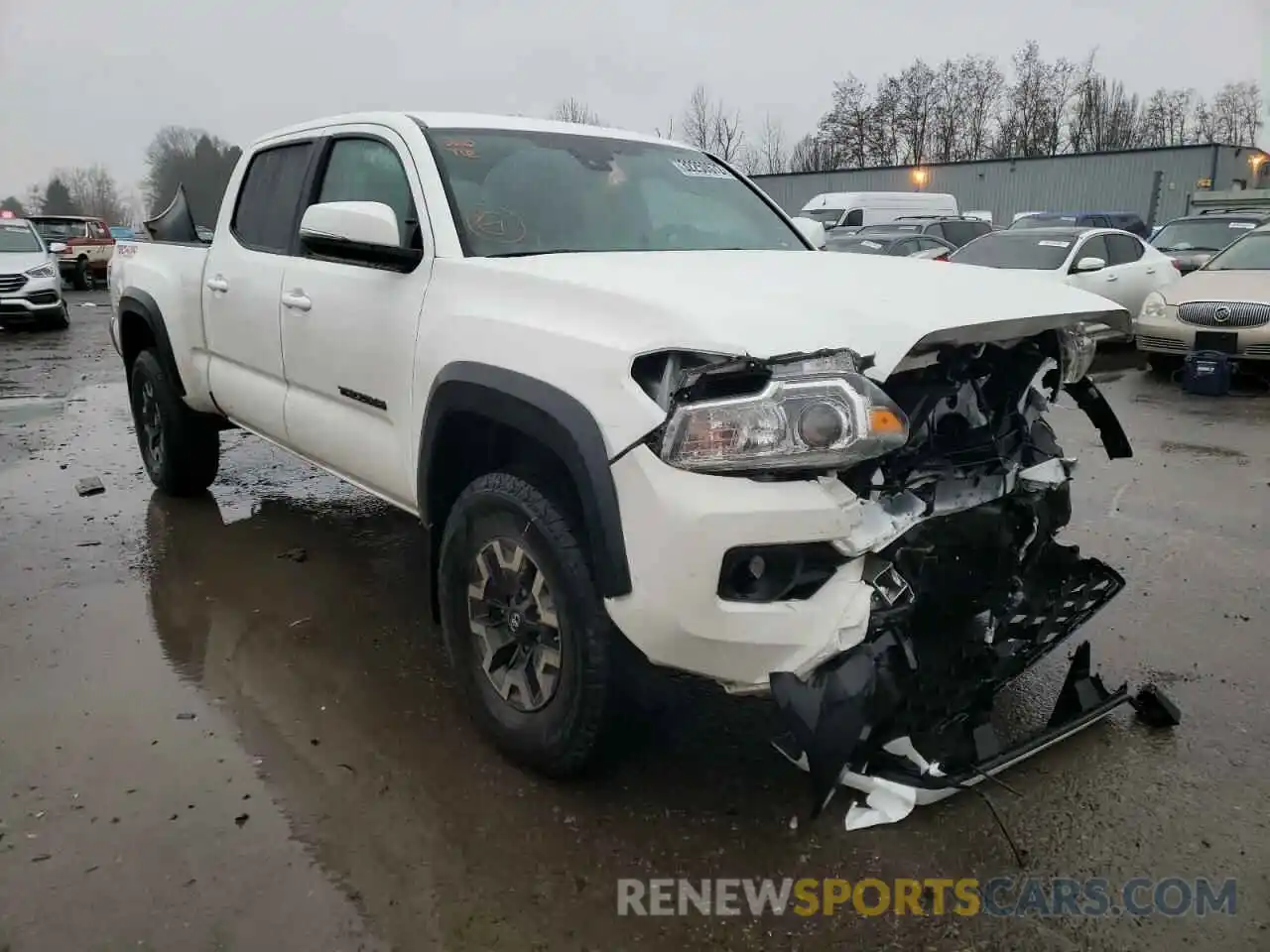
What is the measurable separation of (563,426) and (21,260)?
1652 centimetres

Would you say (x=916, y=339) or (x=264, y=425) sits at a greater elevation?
(x=916, y=339)

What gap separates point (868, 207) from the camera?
2677cm

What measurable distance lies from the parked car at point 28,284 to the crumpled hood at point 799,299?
15197mm

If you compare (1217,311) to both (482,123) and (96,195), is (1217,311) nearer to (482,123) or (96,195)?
(482,123)

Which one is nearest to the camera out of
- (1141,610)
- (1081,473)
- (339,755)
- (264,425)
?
(339,755)

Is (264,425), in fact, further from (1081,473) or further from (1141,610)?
(1081,473)

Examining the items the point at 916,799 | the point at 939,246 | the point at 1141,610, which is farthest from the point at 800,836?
the point at 939,246

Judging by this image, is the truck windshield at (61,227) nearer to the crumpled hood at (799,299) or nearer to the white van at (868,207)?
the white van at (868,207)

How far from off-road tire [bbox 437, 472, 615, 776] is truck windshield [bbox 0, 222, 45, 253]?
16521mm

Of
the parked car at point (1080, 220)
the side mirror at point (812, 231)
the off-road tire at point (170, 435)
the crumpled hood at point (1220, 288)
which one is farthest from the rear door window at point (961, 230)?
the off-road tire at point (170, 435)

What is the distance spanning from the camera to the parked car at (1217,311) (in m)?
9.40

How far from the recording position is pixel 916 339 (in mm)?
2324

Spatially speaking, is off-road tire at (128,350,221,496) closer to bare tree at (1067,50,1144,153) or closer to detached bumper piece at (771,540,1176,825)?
detached bumper piece at (771,540,1176,825)

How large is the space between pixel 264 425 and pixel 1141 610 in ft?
12.6
